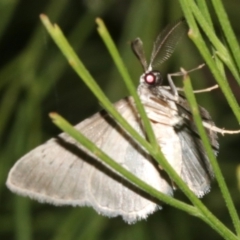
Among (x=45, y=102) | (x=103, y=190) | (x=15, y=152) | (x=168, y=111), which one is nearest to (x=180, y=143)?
(x=168, y=111)

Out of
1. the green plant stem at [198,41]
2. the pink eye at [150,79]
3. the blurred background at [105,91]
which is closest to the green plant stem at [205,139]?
the green plant stem at [198,41]

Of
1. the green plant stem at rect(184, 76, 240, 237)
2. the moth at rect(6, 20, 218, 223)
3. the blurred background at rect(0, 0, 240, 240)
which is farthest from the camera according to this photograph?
the blurred background at rect(0, 0, 240, 240)

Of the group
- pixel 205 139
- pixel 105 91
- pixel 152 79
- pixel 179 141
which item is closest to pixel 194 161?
pixel 179 141

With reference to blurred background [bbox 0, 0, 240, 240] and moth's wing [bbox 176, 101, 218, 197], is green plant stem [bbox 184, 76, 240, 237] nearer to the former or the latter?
moth's wing [bbox 176, 101, 218, 197]

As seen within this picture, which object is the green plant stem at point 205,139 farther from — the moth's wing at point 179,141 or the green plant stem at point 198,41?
the moth's wing at point 179,141

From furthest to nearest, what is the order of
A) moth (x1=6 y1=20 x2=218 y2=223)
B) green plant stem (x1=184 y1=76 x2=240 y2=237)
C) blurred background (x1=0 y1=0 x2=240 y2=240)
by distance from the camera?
blurred background (x1=0 y1=0 x2=240 y2=240) → moth (x1=6 y1=20 x2=218 y2=223) → green plant stem (x1=184 y1=76 x2=240 y2=237)

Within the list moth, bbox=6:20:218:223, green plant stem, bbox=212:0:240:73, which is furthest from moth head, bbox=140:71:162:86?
green plant stem, bbox=212:0:240:73

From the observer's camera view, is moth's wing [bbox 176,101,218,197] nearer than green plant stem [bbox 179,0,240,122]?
No
